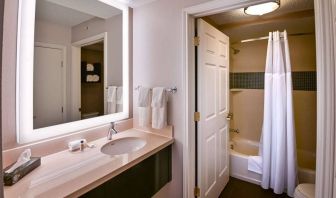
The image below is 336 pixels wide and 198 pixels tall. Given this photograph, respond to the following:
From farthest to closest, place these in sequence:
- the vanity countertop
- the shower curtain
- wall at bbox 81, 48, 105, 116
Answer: the shower curtain < wall at bbox 81, 48, 105, 116 < the vanity countertop

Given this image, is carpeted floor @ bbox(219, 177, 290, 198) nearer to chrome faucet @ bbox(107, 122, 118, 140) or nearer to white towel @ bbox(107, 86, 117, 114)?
chrome faucet @ bbox(107, 122, 118, 140)

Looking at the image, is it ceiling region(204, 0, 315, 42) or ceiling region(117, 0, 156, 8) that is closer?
ceiling region(117, 0, 156, 8)

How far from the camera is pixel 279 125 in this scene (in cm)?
202

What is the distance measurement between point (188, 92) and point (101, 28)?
3.66 feet

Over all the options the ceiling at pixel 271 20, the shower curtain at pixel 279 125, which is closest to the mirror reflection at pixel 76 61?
the ceiling at pixel 271 20

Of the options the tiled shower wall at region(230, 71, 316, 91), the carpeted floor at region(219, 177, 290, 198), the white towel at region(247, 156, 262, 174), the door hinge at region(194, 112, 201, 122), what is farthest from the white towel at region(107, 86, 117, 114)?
the tiled shower wall at region(230, 71, 316, 91)

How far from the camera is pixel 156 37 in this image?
1704mm

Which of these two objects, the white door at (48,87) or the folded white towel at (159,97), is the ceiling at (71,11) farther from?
the folded white towel at (159,97)

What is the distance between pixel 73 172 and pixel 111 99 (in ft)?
3.00

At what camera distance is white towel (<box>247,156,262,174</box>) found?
2.22 meters

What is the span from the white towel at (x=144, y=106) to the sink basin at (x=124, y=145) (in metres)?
0.18

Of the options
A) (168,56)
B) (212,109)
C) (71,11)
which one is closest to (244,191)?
(212,109)

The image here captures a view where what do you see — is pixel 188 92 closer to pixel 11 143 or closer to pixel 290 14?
pixel 11 143

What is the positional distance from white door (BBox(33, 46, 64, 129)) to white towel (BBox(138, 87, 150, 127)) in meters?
0.69
